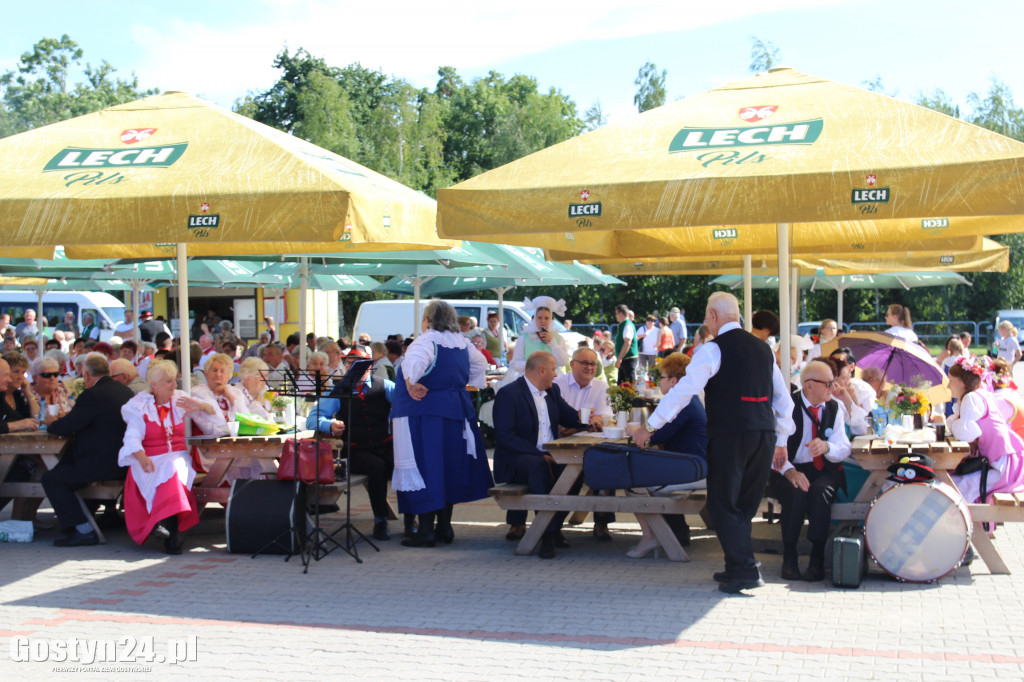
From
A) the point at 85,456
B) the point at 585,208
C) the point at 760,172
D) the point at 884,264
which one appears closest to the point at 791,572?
the point at 760,172

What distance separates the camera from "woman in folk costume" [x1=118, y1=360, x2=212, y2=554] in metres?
6.95

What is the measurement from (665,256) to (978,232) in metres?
2.79

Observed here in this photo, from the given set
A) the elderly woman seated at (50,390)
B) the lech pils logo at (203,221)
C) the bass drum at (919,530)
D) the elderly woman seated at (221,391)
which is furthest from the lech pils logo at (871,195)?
the elderly woman seated at (50,390)

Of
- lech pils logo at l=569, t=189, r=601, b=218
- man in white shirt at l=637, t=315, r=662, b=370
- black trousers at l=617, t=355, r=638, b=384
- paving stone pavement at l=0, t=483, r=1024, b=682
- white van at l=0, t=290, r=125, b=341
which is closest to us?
paving stone pavement at l=0, t=483, r=1024, b=682

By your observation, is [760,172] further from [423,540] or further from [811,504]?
[423,540]

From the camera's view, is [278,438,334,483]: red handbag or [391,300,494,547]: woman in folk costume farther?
[391,300,494,547]: woman in folk costume

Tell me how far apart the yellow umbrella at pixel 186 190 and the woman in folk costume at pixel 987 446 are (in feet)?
13.0

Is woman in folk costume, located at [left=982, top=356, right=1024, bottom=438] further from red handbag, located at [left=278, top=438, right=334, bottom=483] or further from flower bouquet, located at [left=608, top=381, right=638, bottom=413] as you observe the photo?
red handbag, located at [left=278, top=438, right=334, bottom=483]

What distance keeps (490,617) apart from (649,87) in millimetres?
46989

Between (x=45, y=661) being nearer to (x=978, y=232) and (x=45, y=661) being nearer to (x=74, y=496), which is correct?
(x=74, y=496)

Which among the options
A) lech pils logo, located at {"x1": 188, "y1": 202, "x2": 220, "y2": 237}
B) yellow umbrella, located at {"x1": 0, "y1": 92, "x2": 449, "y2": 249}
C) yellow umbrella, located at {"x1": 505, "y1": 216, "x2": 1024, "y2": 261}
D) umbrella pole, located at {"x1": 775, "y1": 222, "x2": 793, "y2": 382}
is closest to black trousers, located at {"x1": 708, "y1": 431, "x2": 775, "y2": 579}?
umbrella pole, located at {"x1": 775, "y1": 222, "x2": 793, "y2": 382}

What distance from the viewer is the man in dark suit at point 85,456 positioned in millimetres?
7254

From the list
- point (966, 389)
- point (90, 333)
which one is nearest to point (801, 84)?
point (966, 389)

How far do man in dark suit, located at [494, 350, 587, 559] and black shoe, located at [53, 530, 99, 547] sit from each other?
2.97 m
